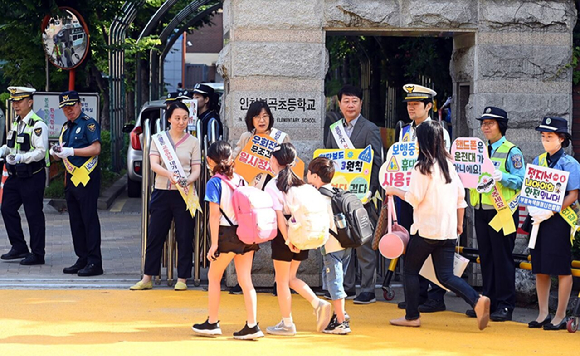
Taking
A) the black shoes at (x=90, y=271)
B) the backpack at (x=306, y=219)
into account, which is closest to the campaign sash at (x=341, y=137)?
the backpack at (x=306, y=219)

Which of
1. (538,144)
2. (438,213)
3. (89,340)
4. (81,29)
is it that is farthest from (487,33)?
Answer: (81,29)

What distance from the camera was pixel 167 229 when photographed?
32.1ft

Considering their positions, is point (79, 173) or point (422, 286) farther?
point (79, 173)

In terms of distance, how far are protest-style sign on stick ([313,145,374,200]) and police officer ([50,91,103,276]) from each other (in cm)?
282

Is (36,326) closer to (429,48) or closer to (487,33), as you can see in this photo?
(487,33)

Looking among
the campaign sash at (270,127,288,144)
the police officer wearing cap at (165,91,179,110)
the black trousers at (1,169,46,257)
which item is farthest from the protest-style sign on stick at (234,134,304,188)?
the black trousers at (1,169,46,257)

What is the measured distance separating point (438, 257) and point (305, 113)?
2.37 m

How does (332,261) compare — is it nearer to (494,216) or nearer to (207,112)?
(494,216)

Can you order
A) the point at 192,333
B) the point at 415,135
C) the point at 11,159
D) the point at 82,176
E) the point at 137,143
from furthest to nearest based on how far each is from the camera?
the point at 137,143, the point at 11,159, the point at 82,176, the point at 415,135, the point at 192,333

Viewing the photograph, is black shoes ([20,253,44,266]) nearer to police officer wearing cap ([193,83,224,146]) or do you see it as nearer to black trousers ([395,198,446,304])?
police officer wearing cap ([193,83,224,146])

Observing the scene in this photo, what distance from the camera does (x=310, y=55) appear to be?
971 cm

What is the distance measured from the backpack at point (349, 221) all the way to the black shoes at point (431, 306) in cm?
151

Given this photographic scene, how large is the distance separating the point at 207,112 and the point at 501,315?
4.00 meters

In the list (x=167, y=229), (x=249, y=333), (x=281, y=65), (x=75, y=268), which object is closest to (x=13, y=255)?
(x=75, y=268)
